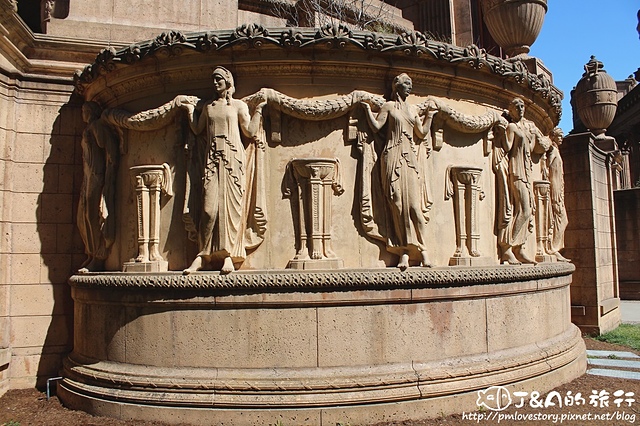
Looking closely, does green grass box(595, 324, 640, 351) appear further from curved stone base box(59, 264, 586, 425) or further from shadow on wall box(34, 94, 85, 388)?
shadow on wall box(34, 94, 85, 388)

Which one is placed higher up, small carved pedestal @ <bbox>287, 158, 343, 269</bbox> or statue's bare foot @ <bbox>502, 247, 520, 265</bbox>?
small carved pedestal @ <bbox>287, 158, 343, 269</bbox>

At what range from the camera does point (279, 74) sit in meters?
7.98

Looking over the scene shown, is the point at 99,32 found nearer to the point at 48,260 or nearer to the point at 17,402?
the point at 48,260

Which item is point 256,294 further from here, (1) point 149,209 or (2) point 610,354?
(2) point 610,354

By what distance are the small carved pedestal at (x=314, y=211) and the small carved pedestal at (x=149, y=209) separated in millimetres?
1926

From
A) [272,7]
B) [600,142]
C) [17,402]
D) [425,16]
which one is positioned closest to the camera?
[17,402]

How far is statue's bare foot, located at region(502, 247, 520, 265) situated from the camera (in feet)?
29.6

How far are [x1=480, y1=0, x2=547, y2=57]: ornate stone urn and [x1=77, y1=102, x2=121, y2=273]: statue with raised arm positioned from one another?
24.1 ft

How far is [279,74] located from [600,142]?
456 inches

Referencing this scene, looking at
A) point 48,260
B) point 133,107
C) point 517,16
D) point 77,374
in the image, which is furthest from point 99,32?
point 517,16

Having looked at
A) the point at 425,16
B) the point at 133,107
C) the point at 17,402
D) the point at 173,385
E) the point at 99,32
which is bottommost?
the point at 17,402

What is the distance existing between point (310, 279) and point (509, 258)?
3.64 meters

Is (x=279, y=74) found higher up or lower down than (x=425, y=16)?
lower down

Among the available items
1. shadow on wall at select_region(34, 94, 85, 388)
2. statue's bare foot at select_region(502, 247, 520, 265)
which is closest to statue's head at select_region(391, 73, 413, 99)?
statue's bare foot at select_region(502, 247, 520, 265)
